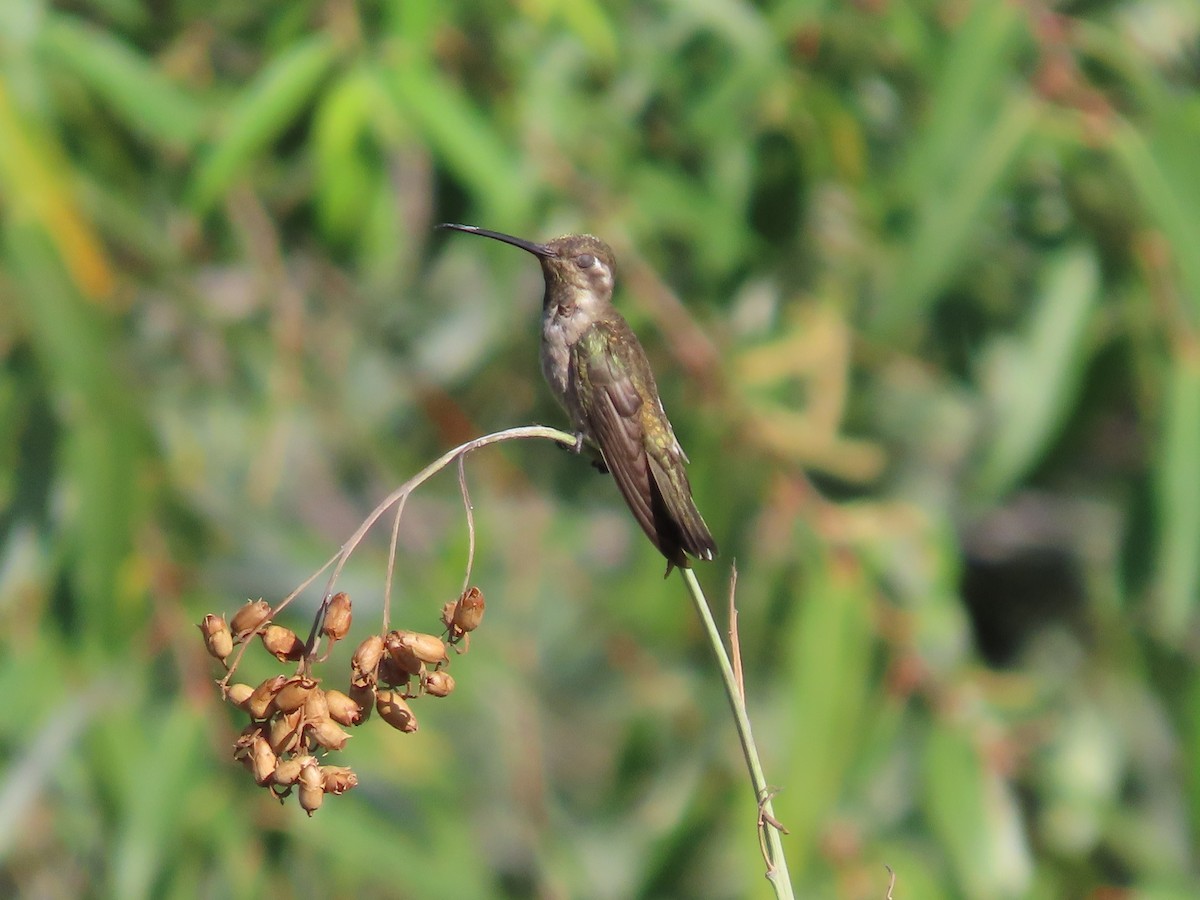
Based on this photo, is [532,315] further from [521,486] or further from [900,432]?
[900,432]

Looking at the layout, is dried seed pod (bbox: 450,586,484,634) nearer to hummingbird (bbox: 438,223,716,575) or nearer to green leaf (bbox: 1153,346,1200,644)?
hummingbird (bbox: 438,223,716,575)

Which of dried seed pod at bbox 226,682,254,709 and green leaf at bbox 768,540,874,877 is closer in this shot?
dried seed pod at bbox 226,682,254,709

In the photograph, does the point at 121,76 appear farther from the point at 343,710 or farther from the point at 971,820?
the point at 971,820

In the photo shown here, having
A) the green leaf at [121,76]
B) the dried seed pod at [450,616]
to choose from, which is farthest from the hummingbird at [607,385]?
the green leaf at [121,76]

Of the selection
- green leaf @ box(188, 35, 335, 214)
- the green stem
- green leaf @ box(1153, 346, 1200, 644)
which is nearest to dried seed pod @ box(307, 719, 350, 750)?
the green stem

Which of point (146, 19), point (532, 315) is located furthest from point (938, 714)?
point (146, 19)

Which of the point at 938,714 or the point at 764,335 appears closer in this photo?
the point at 938,714
